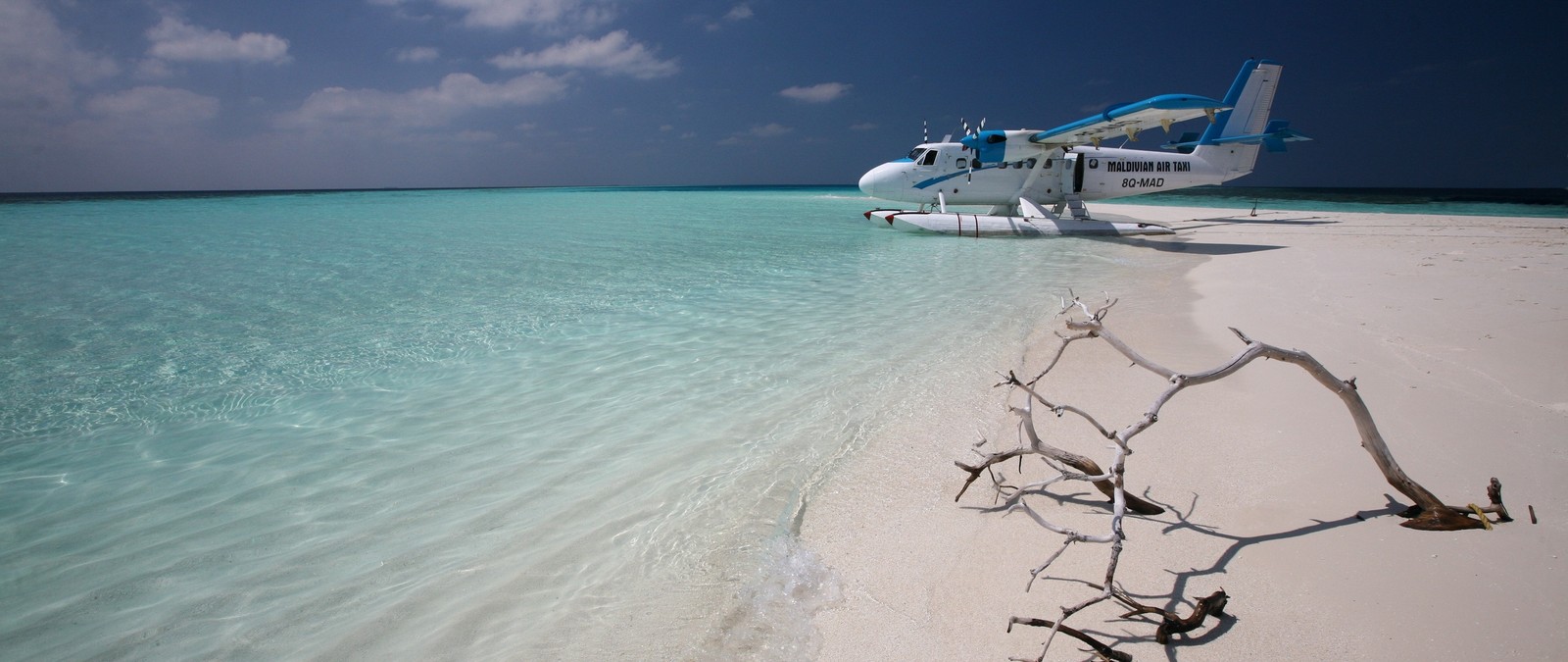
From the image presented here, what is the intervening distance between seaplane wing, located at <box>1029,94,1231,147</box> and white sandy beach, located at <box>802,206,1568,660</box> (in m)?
7.21

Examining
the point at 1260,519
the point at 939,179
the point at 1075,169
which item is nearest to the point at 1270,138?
the point at 1075,169

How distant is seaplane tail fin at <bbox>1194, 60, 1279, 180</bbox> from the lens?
57.5 ft

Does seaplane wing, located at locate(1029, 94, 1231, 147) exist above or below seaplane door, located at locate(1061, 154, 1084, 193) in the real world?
above

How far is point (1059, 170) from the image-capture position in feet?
53.8

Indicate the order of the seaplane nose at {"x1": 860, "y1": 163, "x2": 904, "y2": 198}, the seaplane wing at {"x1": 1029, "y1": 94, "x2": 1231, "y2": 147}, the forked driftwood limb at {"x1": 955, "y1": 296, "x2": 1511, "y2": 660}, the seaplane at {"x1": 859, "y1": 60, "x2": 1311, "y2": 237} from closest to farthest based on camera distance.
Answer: the forked driftwood limb at {"x1": 955, "y1": 296, "x2": 1511, "y2": 660}, the seaplane wing at {"x1": 1029, "y1": 94, "x2": 1231, "y2": 147}, the seaplane at {"x1": 859, "y1": 60, "x2": 1311, "y2": 237}, the seaplane nose at {"x1": 860, "y1": 163, "x2": 904, "y2": 198}

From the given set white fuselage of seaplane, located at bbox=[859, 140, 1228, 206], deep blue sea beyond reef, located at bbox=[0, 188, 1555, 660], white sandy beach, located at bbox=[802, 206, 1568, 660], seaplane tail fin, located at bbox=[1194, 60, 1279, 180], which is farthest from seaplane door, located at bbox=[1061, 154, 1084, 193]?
white sandy beach, located at bbox=[802, 206, 1568, 660]

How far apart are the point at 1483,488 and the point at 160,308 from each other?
10786 millimetres

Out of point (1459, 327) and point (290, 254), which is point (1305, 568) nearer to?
point (1459, 327)

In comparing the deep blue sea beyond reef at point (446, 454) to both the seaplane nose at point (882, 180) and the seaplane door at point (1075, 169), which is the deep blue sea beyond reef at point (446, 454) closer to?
the seaplane nose at point (882, 180)

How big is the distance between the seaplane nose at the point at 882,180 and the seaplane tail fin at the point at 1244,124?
29.5ft

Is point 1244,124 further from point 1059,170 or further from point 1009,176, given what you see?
point 1009,176

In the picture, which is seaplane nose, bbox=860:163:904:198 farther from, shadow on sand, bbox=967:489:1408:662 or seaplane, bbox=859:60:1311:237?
shadow on sand, bbox=967:489:1408:662

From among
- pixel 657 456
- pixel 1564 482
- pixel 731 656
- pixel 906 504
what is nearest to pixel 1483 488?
pixel 1564 482

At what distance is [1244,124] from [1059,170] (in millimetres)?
6337
